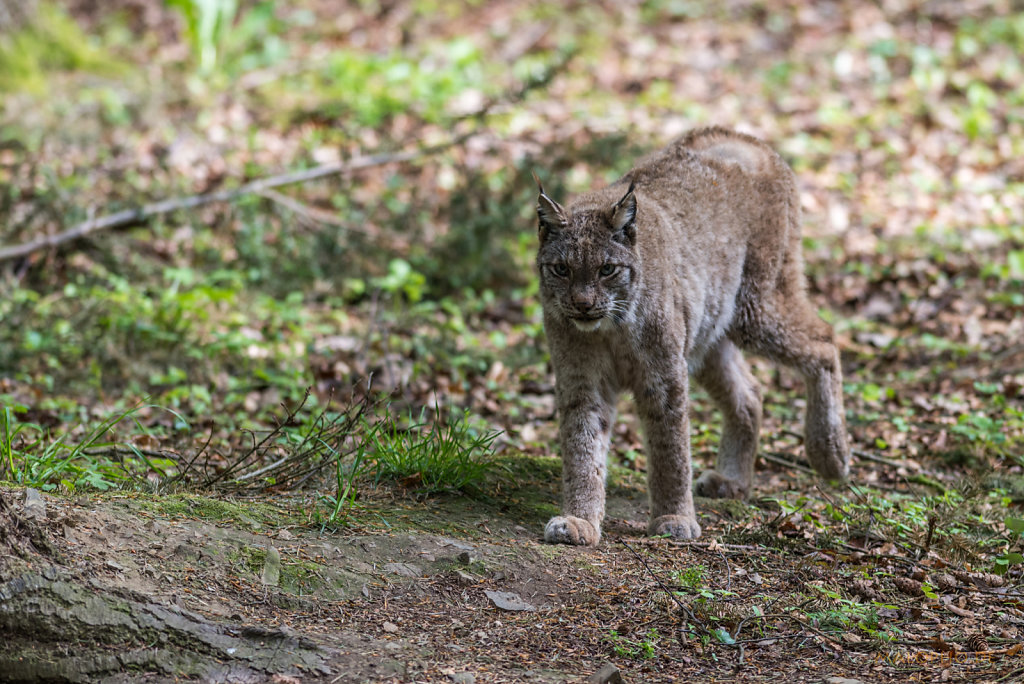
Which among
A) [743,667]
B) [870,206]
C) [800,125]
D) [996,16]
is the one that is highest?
[996,16]

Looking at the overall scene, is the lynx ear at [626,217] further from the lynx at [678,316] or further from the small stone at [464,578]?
the small stone at [464,578]

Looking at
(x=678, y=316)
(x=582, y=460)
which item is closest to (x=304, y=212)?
(x=678, y=316)

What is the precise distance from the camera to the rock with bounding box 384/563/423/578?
377 centimetres

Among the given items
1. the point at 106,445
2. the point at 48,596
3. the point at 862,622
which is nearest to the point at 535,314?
the point at 106,445

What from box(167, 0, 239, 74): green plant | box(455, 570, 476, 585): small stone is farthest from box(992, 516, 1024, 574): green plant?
box(167, 0, 239, 74): green plant

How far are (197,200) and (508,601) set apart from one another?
229 inches

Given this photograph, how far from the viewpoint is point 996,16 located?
12.9m

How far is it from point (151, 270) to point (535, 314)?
10.5 feet

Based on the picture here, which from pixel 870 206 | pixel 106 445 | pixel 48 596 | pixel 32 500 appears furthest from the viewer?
→ pixel 870 206

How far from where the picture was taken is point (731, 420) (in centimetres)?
563

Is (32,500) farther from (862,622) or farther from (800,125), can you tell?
(800,125)

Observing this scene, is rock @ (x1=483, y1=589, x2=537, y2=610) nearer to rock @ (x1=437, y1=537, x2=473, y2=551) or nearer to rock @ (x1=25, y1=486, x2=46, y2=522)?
rock @ (x1=437, y1=537, x2=473, y2=551)

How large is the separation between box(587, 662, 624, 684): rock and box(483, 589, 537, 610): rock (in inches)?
23.5

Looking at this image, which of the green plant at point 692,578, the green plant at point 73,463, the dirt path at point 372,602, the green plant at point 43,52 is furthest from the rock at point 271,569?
the green plant at point 43,52
